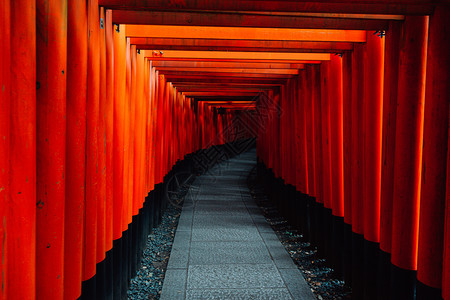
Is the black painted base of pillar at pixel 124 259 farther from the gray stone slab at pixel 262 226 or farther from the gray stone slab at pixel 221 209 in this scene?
the gray stone slab at pixel 221 209

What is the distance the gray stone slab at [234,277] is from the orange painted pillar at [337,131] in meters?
1.30

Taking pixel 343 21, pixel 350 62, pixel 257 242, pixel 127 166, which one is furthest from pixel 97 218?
pixel 257 242

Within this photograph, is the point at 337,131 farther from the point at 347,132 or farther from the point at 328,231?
the point at 328,231

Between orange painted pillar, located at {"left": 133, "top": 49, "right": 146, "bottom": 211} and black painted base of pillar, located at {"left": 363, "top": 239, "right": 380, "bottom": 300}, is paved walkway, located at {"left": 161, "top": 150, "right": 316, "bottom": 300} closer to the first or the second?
black painted base of pillar, located at {"left": 363, "top": 239, "right": 380, "bottom": 300}

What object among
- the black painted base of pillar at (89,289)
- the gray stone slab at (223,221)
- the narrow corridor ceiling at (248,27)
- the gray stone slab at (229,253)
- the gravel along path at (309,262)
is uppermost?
the narrow corridor ceiling at (248,27)

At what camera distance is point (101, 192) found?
130 inches

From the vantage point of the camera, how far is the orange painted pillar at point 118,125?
395 centimetres

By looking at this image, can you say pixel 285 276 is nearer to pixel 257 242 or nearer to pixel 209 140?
pixel 257 242

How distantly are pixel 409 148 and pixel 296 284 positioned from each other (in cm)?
259

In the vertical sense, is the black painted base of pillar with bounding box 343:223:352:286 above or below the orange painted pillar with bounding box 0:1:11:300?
below

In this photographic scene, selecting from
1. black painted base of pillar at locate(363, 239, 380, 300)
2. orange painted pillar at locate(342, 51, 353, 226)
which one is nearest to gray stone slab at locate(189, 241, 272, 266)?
orange painted pillar at locate(342, 51, 353, 226)

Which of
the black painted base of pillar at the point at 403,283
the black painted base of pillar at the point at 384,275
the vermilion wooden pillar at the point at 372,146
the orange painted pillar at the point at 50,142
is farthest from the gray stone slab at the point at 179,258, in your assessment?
the orange painted pillar at the point at 50,142

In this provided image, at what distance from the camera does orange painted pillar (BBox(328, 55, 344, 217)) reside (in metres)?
5.26

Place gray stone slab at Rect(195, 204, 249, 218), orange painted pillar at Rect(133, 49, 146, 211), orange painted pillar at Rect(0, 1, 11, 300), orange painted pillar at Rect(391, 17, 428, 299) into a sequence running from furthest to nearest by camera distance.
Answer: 1. gray stone slab at Rect(195, 204, 249, 218)
2. orange painted pillar at Rect(133, 49, 146, 211)
3. orange painted pillar at Rect(391, 17, 428, 299)
4. orange painted pillar at Rect(0, 1, 11, 300)
